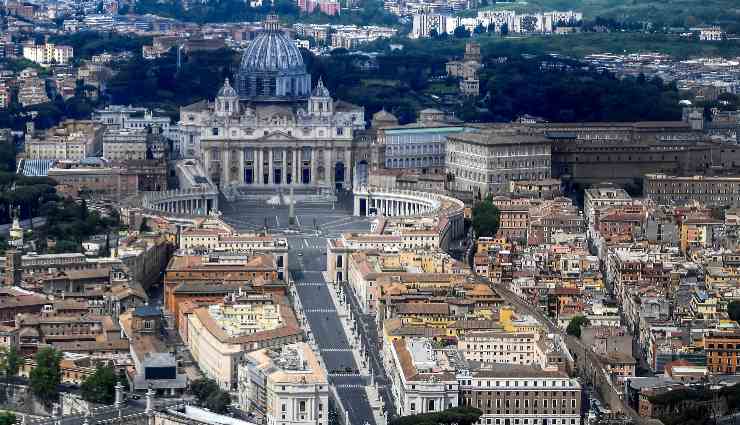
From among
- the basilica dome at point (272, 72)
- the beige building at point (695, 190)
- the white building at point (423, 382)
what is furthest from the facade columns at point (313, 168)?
the white building at point (423, 382)

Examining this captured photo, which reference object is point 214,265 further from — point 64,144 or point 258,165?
point 64,144

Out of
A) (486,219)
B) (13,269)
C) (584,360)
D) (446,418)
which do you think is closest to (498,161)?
(486,219)

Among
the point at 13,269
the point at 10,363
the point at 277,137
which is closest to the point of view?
the point at 10,363

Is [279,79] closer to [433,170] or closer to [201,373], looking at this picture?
[433,170]

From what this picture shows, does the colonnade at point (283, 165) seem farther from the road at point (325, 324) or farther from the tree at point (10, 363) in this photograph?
the tree at point (10, 363)

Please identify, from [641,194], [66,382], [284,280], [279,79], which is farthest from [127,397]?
[279,79]

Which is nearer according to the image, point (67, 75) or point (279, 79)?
point (279, 79)
